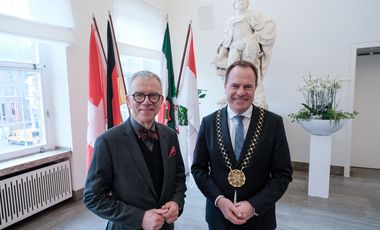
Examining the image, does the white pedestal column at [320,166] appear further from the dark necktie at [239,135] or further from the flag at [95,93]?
the flag at [95,93]

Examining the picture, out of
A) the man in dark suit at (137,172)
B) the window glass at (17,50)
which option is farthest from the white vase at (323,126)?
the window glass at (17,50)

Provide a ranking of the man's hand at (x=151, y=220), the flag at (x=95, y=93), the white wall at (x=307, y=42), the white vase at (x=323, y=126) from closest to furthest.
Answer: the man's hand at (x=151, y=220), the flag at (x=95, y=93), the white vase at (x=323, y=126), the white wall at (x=307, y=42)

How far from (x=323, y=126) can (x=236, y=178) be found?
220 centimetres

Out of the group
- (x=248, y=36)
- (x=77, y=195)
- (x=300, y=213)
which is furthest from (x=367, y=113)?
(x=77, y=195)

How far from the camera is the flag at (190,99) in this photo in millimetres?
2905

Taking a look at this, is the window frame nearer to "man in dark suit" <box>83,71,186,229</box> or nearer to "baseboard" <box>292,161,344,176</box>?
"man in dark suit" <box>83,71,186,229</box>

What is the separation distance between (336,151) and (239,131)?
3429mm

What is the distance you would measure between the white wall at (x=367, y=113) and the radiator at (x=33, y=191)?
4.44 m

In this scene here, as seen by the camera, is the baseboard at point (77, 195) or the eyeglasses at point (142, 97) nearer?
the eyeglasses at point (142, 97)

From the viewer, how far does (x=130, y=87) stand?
1.10 metres

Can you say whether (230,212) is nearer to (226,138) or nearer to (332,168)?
(226,138)

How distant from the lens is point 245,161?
1.11 meters

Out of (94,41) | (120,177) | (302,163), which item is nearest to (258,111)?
(120,177)

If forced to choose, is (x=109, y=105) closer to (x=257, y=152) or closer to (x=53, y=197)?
(x=53, y=197)
